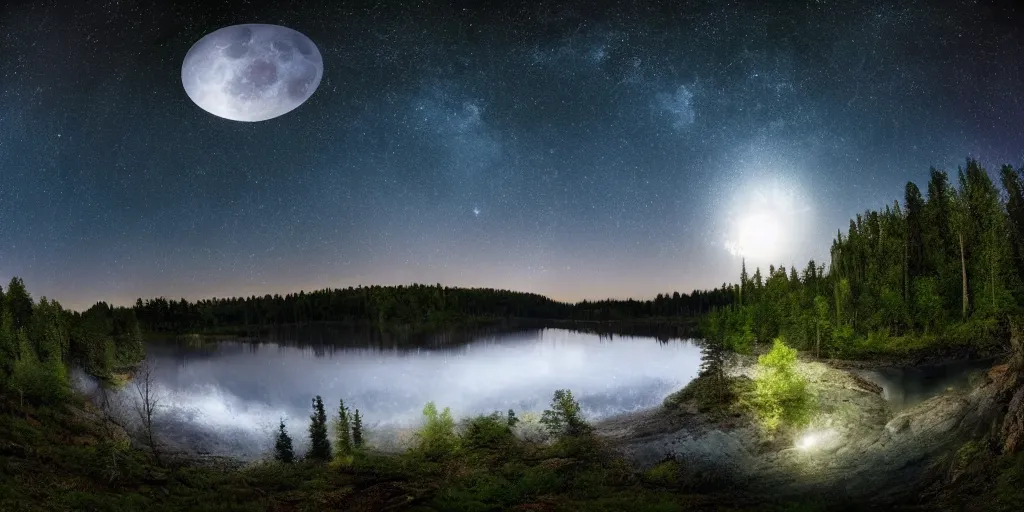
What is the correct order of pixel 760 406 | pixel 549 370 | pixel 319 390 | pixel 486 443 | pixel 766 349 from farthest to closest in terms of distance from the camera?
1. pixel 549 370
2. pixel 319 390
3. pixel 766 349
4. pixel 486 443
5. pixel 760 406

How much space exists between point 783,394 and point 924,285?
54.8 meters

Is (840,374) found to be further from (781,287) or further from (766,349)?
(781,287)

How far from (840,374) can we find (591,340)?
144m

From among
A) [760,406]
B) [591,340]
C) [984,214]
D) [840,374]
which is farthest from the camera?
[591,340]

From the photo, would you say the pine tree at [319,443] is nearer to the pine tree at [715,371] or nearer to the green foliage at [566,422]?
the green foliage at [566,422]

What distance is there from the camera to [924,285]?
7356cm

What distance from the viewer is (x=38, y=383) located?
53938 millimetres

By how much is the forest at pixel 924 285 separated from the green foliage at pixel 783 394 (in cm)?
3788

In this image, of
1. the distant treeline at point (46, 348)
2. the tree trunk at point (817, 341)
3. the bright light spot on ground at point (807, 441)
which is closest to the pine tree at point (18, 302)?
the distant treeline at point (46, 348)

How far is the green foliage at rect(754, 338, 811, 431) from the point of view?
3681 centimetres

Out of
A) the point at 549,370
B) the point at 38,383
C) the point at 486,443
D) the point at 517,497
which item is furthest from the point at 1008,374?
the point at 549,370

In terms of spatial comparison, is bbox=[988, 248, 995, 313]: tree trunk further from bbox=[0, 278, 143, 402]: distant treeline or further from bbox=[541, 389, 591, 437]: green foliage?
bbox=[0, 278, 143, 402]: distant treeline

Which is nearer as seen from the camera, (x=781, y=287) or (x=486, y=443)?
(x=486, y=443)

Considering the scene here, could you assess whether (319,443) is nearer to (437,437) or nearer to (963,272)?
(437,437)
